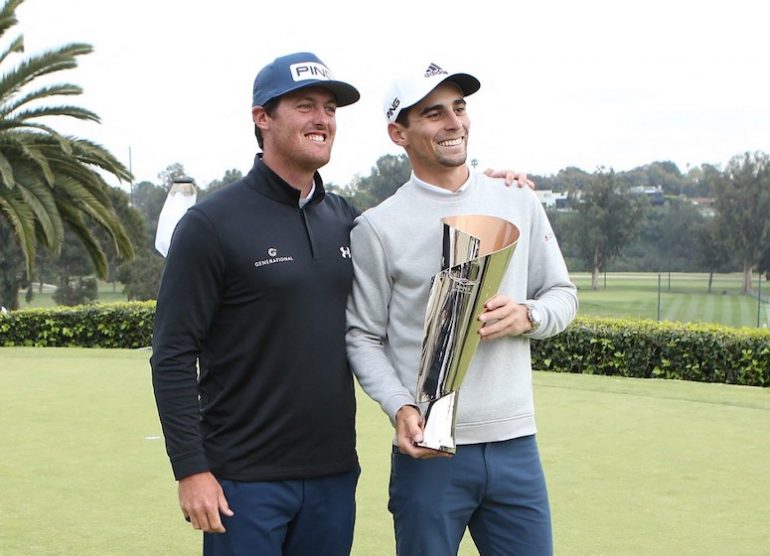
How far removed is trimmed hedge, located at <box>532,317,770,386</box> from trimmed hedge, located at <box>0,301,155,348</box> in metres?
6.34

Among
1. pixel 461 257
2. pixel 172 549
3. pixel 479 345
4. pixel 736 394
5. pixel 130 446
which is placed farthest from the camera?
pixel 736 394

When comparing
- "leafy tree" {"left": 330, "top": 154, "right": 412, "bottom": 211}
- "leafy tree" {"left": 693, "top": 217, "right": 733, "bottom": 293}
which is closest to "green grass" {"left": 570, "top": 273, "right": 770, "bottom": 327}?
"leafy tree" {"left": 693, "top": 217, "right": 733, "bottom": 293}

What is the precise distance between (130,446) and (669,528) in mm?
3708

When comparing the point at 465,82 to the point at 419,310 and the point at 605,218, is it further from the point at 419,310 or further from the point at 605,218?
the point at 605,218

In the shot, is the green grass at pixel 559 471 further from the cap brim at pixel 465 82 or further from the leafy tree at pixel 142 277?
the leafy tree at pixel 142 277

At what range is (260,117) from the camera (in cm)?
316

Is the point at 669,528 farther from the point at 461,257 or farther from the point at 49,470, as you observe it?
the point at 49,470

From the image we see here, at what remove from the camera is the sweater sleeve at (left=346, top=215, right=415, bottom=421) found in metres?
3.05

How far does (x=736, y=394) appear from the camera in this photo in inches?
375

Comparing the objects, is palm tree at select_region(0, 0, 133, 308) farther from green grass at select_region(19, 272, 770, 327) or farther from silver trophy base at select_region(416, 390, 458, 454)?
green grass at select_region(19, 272, 770, 327)

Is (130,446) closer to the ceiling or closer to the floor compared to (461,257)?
closer to the floor

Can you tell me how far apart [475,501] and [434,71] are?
1229 mm

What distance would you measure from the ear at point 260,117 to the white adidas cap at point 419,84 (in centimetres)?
37

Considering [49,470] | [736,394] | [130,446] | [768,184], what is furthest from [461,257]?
[768,184]
